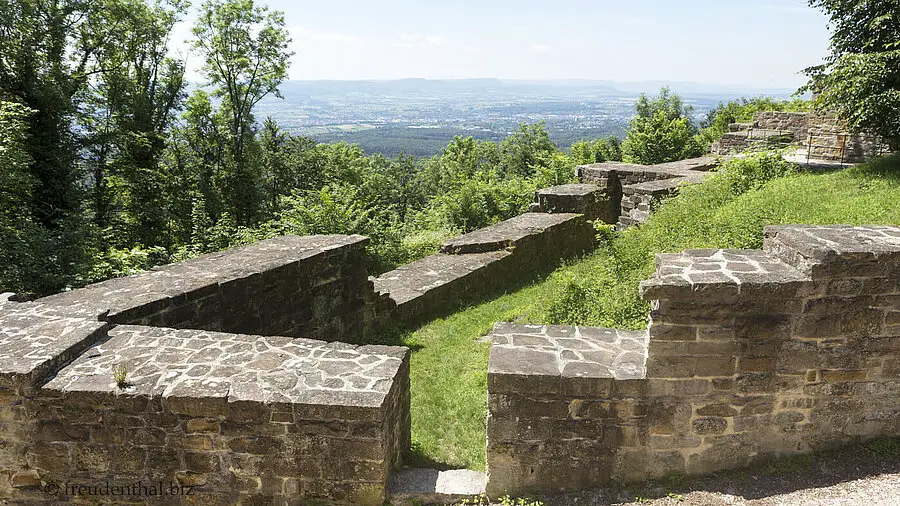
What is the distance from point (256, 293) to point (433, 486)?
3.06 metres

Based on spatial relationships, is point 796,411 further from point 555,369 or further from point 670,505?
point 555,369

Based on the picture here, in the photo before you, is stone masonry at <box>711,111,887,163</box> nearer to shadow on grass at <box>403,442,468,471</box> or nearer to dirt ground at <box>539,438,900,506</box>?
dirt ground at <box>539,438,900,506</box>

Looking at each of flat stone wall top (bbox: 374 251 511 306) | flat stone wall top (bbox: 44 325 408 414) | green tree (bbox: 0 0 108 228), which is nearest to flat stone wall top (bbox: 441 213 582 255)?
flat stone wall top (bbox: 374 251 511 306)

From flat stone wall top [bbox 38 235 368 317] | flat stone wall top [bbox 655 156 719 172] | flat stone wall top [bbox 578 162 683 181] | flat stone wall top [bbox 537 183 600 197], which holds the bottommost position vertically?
flat stone wall top [bbox 38 235 368 317]

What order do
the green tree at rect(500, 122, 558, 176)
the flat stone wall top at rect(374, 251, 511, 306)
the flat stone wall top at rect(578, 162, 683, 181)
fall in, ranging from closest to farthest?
the flat stone wall top at rect(374, 251, 511, 306) < the flat stone wall top at rect(578, 162, 683, 181) < the green tree at rect(500, 122, 558, 176)

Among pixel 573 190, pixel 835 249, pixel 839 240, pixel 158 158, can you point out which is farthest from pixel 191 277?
pixel 158 158

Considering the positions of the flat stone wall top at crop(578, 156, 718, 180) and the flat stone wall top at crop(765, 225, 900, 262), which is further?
the flat stone wall top at crop(578, 156, 718, 180)

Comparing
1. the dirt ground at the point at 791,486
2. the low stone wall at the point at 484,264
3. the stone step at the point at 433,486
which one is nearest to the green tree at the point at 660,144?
the low stone wall at the point at 484,264

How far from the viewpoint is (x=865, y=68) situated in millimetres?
8719

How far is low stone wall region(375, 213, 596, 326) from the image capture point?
8.39 m

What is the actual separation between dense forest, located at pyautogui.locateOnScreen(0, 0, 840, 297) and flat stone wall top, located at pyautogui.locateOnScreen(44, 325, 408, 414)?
512cm

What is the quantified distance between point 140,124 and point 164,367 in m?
19.1

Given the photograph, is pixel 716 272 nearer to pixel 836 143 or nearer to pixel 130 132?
pixel 836 143

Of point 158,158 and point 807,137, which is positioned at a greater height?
point 807,137
